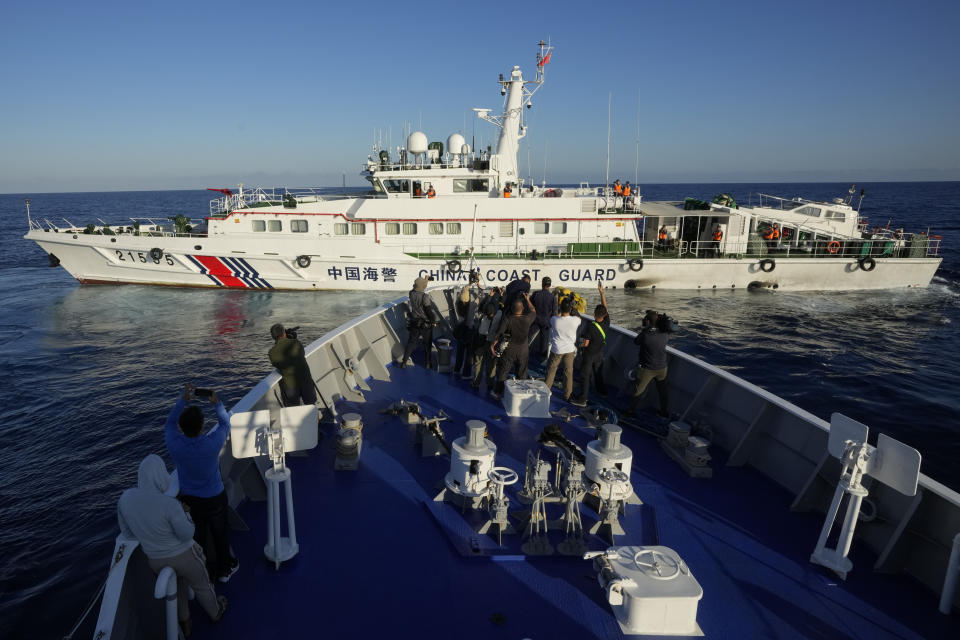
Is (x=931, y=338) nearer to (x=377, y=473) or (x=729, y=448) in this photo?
(x=729, y=448)

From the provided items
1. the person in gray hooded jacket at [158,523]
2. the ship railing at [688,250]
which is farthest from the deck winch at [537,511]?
the ship railing at [688,250]

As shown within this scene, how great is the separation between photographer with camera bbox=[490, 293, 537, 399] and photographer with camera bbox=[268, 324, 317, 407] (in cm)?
251

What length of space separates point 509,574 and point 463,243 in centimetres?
1931

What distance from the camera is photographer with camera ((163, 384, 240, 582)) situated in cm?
329

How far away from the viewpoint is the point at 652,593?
3.23m

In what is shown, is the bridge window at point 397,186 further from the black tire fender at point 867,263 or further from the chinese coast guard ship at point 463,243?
the black tire fender at point 867,263

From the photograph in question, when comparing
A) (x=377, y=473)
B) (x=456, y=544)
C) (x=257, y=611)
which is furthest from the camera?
(x=377, y=473)

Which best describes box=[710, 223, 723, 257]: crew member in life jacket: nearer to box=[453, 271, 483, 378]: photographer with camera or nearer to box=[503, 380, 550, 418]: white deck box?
box=[453, 271, 483, 378]: photographer with camera

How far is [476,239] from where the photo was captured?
22453mm

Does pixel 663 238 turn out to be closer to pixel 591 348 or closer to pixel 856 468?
pixel 591 348

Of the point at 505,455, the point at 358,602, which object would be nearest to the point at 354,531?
the point at 358,602

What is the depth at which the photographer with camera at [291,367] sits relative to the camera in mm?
5324

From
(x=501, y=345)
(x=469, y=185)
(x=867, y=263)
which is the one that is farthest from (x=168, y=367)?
(x=867, y=263)

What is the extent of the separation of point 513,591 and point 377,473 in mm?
2046
